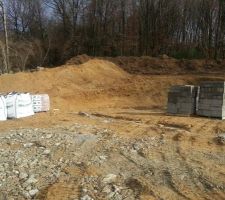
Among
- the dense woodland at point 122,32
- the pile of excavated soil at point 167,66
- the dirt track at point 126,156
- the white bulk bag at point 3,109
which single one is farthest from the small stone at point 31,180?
the dense woodland at point 122,32

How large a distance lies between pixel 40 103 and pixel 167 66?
11.7 metres

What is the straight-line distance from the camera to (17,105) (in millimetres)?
12625

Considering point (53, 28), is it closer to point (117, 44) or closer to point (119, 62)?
point (117, 44)

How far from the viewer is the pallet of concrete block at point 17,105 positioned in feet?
40.8

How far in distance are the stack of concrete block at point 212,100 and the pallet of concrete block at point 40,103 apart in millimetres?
5201

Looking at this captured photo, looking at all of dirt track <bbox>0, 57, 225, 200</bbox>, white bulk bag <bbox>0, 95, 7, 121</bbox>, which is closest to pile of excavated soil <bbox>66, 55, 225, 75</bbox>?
dirt track <bbox>0, 57, 225, 200</bbox>

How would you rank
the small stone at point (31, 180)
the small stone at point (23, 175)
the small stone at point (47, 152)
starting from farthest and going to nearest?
1. the small stone at point (47, 152)
2. the small stone at point (23, 175)
3. the small stone at point (31, 180)

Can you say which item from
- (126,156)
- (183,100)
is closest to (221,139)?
(126,156)

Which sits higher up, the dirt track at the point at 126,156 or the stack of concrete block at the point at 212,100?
the stack of concrete block at the point at 212,100

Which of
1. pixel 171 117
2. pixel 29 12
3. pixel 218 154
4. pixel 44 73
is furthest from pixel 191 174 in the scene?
pixel 29 12

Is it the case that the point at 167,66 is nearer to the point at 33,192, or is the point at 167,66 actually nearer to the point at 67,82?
the point at 67,82

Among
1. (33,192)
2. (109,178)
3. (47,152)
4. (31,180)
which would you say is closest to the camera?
(33,192)

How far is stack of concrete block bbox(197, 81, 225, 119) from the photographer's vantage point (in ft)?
39.8

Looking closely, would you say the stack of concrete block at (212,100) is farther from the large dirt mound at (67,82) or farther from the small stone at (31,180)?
the small stone at (31,180)
